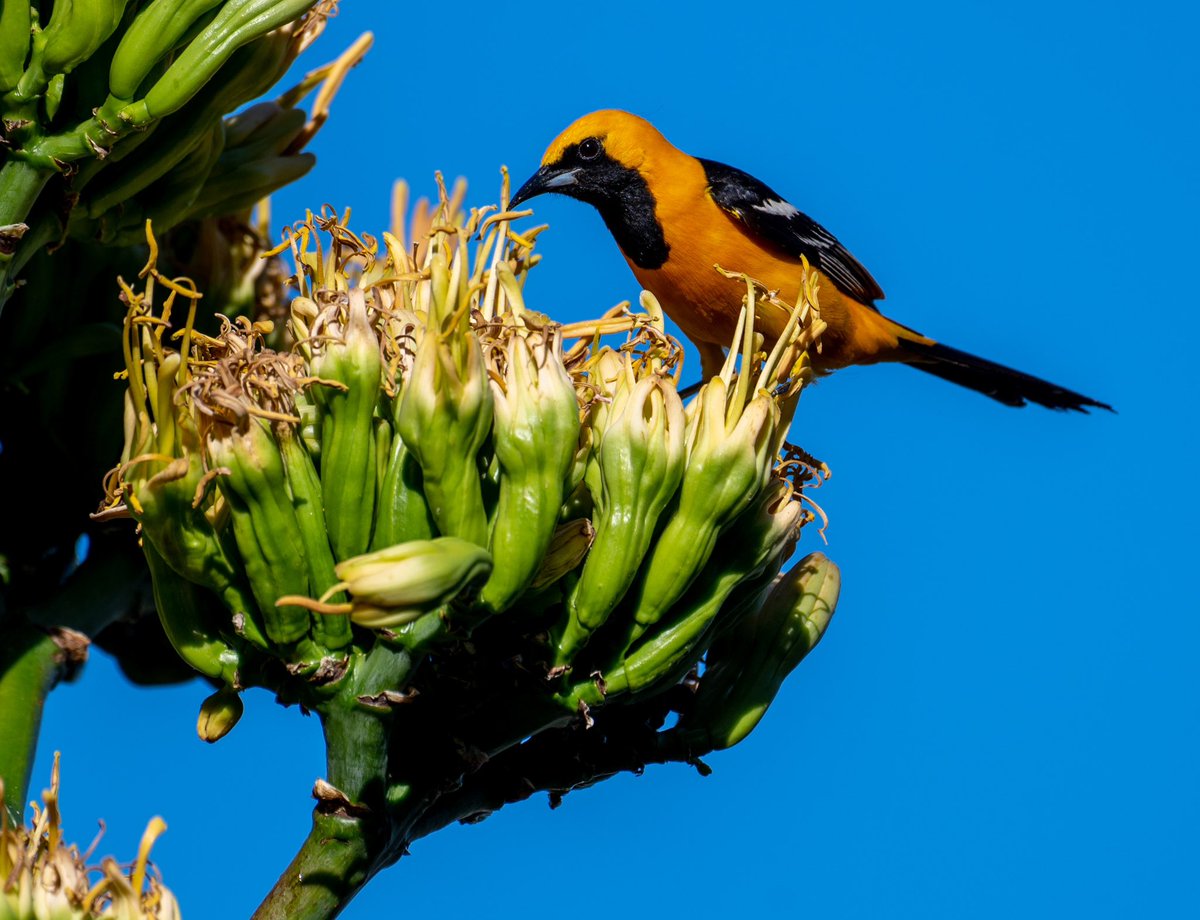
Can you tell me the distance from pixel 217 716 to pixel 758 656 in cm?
138

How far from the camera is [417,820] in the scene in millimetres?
3531

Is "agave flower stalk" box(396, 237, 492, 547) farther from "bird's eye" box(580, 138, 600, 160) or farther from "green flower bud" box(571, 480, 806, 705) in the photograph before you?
"bird's eye" box(580, 138, 600, 160)

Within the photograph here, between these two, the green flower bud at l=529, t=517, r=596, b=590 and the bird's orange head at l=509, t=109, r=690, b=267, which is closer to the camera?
the green flower bud at l=529, t=517, r=596, b=590

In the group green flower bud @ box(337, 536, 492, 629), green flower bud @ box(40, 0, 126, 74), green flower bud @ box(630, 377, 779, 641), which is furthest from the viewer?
green flower bud @ box(40, 0, 126, 74)

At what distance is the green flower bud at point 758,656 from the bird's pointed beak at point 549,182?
2806 mm

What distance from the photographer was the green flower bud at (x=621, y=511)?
3.29 meters

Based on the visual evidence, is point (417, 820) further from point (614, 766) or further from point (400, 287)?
point (400, 287)

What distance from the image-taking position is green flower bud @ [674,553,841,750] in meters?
3.86

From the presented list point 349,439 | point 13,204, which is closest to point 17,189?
point 13,204

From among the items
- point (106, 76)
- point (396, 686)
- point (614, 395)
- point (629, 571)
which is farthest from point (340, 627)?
point (106, 76)

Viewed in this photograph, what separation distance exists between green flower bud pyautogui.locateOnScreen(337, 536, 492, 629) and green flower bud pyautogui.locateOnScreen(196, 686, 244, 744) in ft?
2.84

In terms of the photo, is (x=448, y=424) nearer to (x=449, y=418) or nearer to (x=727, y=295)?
(x=449, y=418)

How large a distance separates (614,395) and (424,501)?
56 centimetres

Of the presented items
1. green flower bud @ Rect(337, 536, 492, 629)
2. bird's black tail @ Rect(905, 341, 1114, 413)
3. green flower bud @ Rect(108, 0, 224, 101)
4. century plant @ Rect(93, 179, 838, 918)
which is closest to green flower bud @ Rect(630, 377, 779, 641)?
century plant @ Rect(93, 179, 838, 918)
